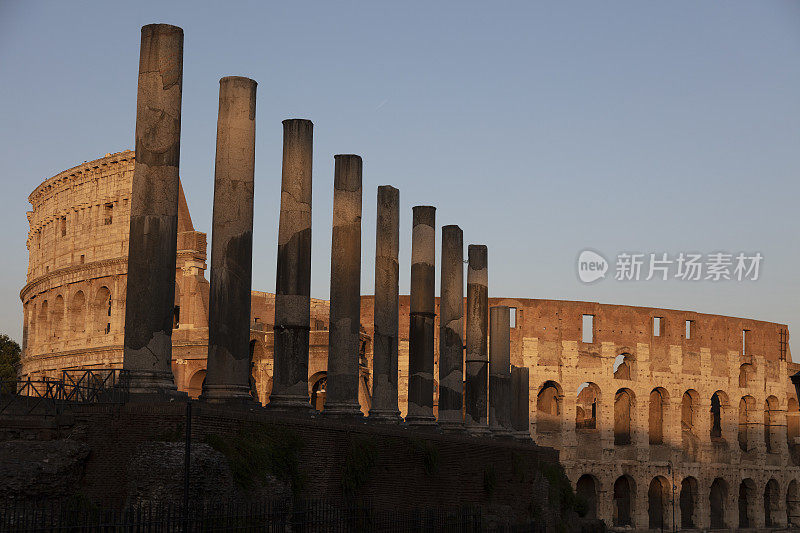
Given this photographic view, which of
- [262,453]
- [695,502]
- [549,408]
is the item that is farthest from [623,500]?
[262,453]

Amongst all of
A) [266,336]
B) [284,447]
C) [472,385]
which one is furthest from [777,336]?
[284,447]

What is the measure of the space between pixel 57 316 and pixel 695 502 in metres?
28.4

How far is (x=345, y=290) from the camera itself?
1894 centimetres

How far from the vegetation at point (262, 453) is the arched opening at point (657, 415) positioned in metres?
32.9

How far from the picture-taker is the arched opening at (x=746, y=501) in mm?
45875

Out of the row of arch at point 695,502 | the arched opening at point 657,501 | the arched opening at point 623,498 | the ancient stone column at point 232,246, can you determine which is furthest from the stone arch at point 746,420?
the ancient stone column at point 232,246

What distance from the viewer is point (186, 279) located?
39594 millimetres

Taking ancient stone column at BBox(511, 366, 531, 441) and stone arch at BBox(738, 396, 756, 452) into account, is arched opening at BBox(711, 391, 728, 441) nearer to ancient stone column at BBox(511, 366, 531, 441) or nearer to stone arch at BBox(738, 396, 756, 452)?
stone arch at BBox(738, 396, 756, 452)

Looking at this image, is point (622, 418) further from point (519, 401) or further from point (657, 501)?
point (519, 401)

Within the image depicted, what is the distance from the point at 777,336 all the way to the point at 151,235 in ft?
134

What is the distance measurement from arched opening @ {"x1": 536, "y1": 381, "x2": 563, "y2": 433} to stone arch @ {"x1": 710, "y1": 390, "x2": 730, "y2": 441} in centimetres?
770

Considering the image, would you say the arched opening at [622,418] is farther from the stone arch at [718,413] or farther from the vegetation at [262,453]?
the vegetation at [262,453]

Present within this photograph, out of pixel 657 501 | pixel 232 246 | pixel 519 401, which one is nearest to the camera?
pixel 232 246

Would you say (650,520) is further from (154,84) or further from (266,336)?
(154,84)
